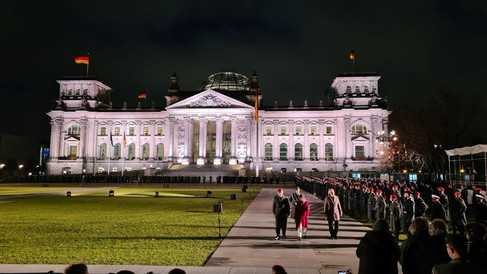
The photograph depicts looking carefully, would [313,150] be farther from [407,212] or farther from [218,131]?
[407,212]

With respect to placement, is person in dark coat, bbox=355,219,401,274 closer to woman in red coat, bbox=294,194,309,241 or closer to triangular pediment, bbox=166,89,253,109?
woman in red coat, bbox=294,194,309,241

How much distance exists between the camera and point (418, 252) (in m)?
7.19

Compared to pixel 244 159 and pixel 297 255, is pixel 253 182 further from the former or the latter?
pixel 297 255

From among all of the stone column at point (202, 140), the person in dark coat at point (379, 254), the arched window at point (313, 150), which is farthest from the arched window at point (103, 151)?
the person in dark coat at point (379, 254)

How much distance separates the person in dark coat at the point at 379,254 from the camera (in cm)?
716

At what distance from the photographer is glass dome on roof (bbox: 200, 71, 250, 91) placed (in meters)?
104

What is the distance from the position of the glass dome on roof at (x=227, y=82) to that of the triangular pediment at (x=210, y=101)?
14.5m

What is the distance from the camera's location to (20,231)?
17047 millimetres

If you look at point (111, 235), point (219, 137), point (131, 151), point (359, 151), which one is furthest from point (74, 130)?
point (111, 235)

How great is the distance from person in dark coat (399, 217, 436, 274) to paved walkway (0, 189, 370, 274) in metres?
3.44

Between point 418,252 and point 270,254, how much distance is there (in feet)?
20.9

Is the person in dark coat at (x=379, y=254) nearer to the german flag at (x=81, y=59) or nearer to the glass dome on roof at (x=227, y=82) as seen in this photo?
the german flag at (x=81, y=59)

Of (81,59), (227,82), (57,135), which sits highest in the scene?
(227,82)

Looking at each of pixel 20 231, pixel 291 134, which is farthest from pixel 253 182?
pixel 20 231
